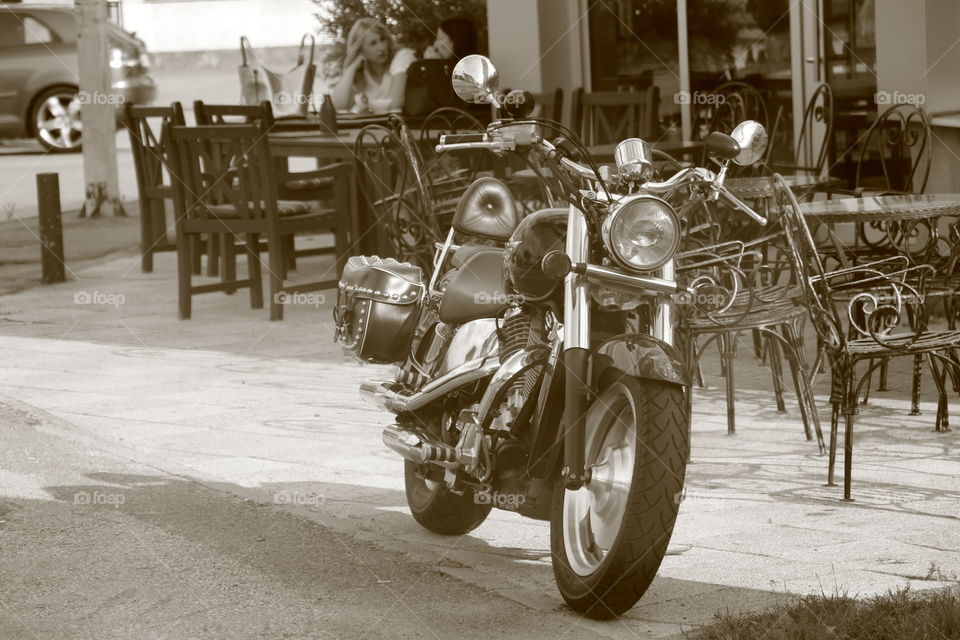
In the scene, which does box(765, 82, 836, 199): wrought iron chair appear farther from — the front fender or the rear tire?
the front fender

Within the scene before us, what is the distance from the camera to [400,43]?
15.2m

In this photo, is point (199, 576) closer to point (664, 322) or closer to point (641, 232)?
point (664, 322)

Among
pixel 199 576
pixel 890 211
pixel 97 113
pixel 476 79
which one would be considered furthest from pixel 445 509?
pixel 97 113

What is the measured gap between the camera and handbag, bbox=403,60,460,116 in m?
10.7

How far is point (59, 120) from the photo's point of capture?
2044 cm

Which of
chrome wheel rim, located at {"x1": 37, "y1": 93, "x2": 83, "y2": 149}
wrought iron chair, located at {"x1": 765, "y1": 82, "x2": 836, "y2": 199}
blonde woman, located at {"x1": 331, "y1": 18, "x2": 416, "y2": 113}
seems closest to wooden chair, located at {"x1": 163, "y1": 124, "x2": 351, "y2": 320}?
blonde woman, located at {"x1": 331, "y1": 18, "x2": 416, "y2": 113}

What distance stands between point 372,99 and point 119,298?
272cm

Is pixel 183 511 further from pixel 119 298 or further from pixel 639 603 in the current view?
pixel 119 298

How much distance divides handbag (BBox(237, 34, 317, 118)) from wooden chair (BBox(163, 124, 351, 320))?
230cm

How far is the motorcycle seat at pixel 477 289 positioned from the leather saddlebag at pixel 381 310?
0.27 metres

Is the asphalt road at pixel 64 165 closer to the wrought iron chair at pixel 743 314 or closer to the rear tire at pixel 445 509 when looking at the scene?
the wrought iron chair at pixel 743 314

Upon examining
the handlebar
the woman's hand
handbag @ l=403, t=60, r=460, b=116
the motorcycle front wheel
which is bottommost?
the motorcycle front wheel

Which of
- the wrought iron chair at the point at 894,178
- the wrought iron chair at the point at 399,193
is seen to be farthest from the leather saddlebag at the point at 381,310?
the wrought iron chair at the point at 894,178

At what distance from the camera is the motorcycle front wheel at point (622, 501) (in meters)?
3.59
